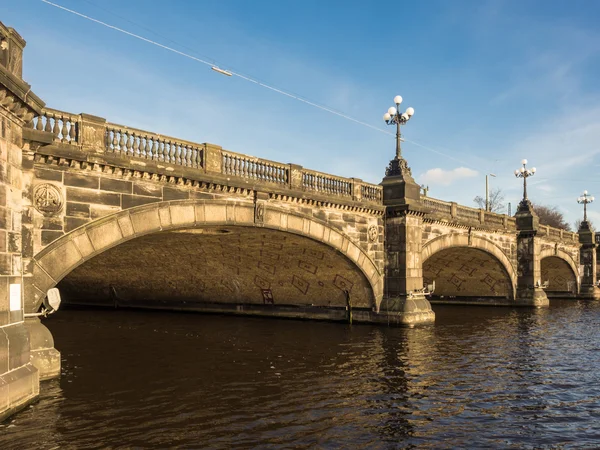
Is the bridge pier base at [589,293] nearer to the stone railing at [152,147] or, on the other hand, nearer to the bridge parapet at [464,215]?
the bridge parapet at [464,215]

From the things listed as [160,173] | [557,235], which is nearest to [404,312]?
[160,173]

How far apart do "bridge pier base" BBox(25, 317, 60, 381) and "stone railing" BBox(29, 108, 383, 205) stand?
4.47 meters

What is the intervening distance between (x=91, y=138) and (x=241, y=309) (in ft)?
57.0

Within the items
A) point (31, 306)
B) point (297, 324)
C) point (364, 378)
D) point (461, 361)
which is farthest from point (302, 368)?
point (297, 324)

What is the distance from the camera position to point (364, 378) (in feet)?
43.2

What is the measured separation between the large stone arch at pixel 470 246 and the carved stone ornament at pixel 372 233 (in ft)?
13.8

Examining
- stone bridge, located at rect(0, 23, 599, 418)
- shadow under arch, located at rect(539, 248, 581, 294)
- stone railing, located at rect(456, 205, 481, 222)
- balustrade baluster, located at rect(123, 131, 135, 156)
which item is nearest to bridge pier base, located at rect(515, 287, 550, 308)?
stone bridge, located at rect(0, 23, 599, 418)

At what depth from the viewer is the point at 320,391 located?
11.8 m

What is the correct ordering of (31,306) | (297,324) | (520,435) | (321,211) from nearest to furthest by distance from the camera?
(520,435), (31,306), (321,211), (297,324)

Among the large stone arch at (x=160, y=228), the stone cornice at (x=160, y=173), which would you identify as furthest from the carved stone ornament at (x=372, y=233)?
the stone cornice at (x=160, y=173)

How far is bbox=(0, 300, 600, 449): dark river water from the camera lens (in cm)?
871

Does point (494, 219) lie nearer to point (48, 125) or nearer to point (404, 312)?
point (404, 312)

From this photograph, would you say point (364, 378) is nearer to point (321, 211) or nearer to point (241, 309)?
point (321, 211)

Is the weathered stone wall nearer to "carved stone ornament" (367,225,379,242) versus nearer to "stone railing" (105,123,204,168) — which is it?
"stone railing" (105,123,204,168)
